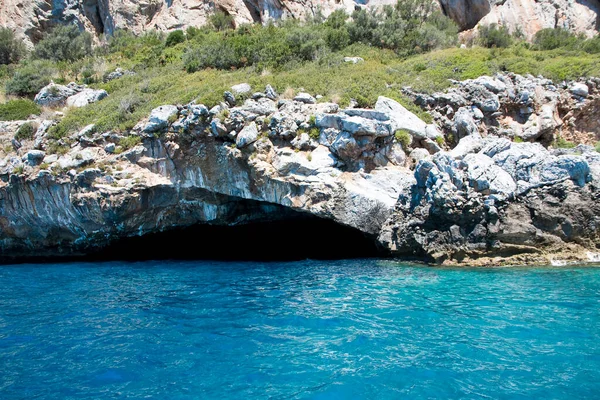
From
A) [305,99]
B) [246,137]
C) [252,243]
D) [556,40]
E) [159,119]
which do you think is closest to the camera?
[246,137]

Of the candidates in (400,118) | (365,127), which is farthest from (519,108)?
(365,127)

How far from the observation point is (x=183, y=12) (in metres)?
37.7

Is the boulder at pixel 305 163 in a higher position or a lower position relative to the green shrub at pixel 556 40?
lower

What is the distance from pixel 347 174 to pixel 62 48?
3065cm

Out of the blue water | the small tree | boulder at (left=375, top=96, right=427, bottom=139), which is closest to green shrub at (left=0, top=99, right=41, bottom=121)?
the blue water

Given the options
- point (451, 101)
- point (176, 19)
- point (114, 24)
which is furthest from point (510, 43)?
point (114, 24)

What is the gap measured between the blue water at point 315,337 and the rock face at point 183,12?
25.8 meters

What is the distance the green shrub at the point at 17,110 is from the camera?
2311 cm

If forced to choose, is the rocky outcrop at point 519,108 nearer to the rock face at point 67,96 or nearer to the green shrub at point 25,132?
→ the rock face at point 67,96

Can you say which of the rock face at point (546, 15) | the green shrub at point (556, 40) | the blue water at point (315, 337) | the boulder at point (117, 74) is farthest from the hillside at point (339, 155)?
the rock face at point (546, 15)

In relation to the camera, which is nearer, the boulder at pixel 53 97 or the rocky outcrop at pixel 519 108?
the rocky outcrop at pixel 519 108

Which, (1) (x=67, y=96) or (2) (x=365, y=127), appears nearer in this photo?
(2) (x=365, y=127)

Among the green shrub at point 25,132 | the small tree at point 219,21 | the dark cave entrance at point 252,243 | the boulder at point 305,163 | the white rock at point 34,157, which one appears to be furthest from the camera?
the small tree at point 219,21

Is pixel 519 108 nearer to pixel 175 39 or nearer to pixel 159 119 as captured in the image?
pixel 159 119
